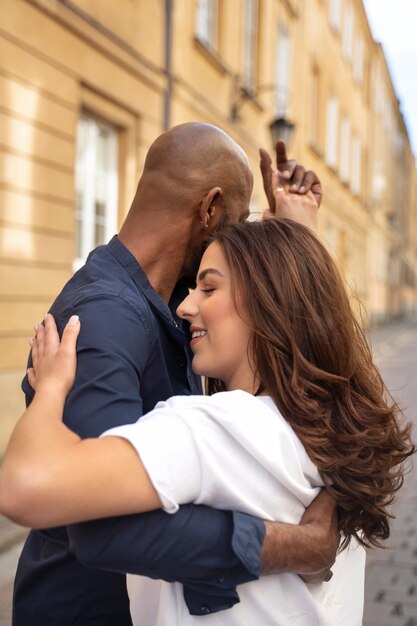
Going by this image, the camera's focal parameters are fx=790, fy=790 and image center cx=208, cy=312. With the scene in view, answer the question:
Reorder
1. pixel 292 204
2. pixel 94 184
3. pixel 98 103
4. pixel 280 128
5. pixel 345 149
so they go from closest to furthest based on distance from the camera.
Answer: pixel 292 204 < pixel 98 103 < pixel 94 184 < pixel 280 128 < pixel 345 149

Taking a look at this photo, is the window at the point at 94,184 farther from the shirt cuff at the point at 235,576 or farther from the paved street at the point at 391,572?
the shirt cuff at the point at 235,576

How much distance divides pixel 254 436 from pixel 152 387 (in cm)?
40

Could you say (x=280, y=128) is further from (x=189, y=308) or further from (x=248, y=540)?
(x=248, y=540)

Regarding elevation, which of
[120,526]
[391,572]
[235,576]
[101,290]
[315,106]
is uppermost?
[315,106]

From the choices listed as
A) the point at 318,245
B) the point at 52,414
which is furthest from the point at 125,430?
the point at 318,245

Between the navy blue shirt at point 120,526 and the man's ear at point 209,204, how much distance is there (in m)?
0.20

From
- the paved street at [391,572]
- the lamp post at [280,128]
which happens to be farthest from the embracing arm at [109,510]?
the lamp post at [280,128]

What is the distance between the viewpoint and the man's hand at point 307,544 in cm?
128

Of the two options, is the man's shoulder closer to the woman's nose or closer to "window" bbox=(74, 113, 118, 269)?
the woman's nose

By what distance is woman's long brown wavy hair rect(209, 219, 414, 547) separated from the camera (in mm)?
1390

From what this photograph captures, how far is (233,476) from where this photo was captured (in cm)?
123

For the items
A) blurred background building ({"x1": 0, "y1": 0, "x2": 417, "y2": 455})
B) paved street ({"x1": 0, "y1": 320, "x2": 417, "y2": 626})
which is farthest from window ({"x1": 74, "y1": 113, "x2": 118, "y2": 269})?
paved street ({"x1": 0, "y1": 320, "x2": 417, "y2": 626})

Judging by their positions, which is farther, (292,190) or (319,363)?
(292,190)

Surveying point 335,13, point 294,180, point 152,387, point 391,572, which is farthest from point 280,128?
point 335,13
